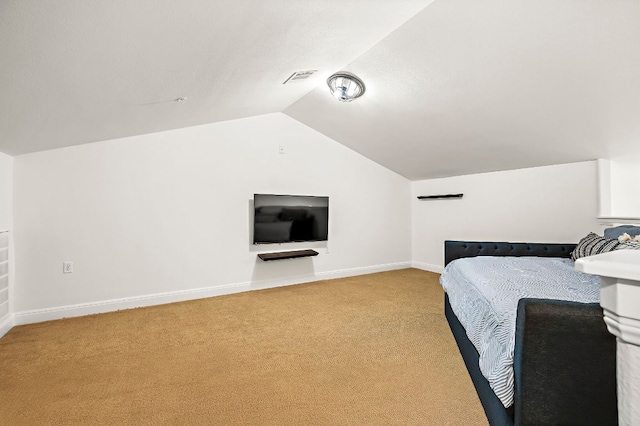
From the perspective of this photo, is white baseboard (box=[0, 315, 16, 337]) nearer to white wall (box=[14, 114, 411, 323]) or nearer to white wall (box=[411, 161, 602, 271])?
white wall (box=[14, 114, 411, 323])

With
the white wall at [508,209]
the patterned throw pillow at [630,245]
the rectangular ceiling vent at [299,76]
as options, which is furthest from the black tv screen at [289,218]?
the patterned throw pillow at [630,245]

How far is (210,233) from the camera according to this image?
4.12m

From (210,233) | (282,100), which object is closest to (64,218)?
(210,233)

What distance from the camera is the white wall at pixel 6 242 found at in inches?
116

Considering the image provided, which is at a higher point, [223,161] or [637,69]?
[637,69]

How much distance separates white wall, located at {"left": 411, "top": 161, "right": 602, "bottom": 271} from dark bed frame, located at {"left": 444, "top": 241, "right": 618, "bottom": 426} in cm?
359

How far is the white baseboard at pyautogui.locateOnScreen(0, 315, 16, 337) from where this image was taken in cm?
290

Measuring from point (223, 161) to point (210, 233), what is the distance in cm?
96

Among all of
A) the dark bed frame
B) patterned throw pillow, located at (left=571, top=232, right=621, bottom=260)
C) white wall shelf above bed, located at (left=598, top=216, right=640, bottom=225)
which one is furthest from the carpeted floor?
white wall shelf above bed, located at (left=598, top=216, right=640, bottom=225)

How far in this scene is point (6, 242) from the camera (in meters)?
3.04

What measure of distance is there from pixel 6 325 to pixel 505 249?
5111 millimetres

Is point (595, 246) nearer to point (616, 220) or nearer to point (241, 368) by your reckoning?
point (616, 220)

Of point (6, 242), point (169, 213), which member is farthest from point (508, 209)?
point (6, 242)

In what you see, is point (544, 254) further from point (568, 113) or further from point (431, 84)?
point (431, 84)
